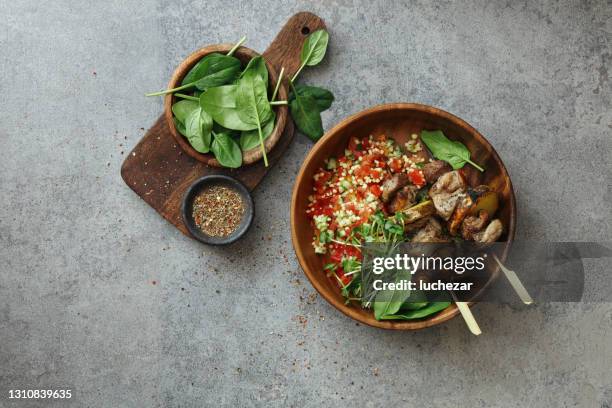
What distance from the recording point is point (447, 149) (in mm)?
2143

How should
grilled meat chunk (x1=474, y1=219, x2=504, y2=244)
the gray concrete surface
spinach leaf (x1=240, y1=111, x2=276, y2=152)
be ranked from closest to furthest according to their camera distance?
grilled meat chunk (x1=474, y1=219, x2=504, y2=244), spinach leaf (x1=240, y1=111, x2=276, y2=152), the gray concrete surface

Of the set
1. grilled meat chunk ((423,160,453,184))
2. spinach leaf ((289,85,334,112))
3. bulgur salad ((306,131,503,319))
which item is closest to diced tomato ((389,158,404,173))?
bulgur salad ((306,131,503,319))

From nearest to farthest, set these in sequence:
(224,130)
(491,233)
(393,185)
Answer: (491,233), (393,185), (224,130)

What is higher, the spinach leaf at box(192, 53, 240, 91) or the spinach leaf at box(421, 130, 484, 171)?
the spinach leaf at box(192, 53, 240, 91)

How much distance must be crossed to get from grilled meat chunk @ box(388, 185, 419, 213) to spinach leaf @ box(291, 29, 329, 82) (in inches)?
25.0

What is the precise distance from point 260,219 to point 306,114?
0.48 m

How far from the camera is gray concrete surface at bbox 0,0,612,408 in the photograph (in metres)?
2.29

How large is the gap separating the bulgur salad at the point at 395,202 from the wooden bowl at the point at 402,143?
27mm

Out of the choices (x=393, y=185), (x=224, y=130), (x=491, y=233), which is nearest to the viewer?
(x=491, y=233)

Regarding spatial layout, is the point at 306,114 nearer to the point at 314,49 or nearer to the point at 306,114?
the point at 306,114

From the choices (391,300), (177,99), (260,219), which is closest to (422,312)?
(391,300)

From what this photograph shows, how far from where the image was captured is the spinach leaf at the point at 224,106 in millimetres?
2092

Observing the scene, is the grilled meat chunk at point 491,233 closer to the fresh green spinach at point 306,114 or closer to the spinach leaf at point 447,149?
the spinach leaf at point 447,149

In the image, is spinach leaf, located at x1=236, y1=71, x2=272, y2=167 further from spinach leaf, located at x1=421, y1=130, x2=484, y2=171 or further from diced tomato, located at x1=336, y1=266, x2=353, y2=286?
spinach leaf, located at x1=421, y1=130, x2=484, y2=171
